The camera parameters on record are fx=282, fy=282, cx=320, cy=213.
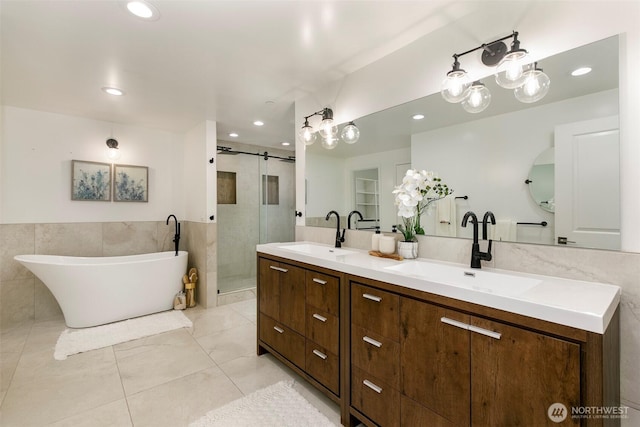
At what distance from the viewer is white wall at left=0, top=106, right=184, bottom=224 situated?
3217 millimetres

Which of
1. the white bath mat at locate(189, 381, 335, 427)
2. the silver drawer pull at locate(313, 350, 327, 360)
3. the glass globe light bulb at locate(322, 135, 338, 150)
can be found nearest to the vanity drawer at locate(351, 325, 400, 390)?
the silver drawer pull at locate(313, 350, 327, 360)

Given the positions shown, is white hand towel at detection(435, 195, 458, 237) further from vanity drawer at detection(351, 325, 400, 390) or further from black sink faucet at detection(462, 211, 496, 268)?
vanity drawer at detection(351, 325, 400, 390)

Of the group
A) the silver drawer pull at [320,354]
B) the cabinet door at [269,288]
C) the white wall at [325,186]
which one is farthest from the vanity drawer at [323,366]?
the white wall at [325,186]

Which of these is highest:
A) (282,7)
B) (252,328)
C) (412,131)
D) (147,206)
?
(282,7)

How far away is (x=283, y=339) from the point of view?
2.20 m

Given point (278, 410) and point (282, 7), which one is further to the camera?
point (278, 410)

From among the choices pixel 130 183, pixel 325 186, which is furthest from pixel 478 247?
pixel 130 183

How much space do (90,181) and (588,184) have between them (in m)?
4.83

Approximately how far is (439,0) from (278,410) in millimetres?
2631

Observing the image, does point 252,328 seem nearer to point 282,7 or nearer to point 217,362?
point 217,362

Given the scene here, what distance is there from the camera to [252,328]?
3.13 meters

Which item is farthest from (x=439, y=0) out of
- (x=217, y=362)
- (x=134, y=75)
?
(x=217, y=362)

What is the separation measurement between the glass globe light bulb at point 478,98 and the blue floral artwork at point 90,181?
4269mm

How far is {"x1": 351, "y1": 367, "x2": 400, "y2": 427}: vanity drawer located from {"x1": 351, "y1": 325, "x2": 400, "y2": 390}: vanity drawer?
40 mm
